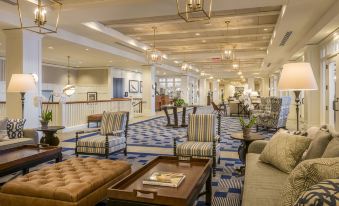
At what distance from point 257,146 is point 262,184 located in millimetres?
1490

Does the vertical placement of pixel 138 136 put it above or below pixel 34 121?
below

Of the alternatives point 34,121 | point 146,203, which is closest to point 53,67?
point 34,121

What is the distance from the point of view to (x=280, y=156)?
9.14 feet

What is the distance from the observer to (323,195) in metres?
1.04

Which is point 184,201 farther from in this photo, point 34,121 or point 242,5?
point 34,121

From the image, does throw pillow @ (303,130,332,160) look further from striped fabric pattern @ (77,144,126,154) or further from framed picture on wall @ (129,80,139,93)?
framed picture on wall @ (129,80,139,93)

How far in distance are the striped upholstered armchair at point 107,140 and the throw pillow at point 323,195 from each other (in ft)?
13.2

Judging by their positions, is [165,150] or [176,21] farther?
[176,21]

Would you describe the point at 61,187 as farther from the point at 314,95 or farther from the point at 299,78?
the point at 314,95

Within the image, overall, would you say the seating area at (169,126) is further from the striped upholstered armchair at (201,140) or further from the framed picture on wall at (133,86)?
the framed picture on wall at (133,86)

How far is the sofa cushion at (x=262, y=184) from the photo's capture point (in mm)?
2059

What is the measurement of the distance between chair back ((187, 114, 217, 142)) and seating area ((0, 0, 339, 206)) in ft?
0.06

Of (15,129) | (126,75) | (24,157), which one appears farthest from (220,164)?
(126,75)

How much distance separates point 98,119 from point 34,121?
112 inches
